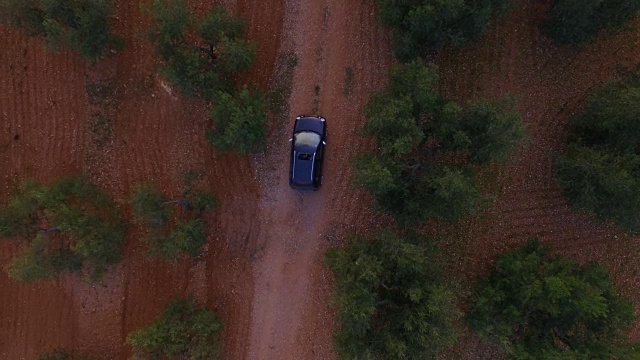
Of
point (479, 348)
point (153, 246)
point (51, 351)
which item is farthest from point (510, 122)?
point (51, 351)

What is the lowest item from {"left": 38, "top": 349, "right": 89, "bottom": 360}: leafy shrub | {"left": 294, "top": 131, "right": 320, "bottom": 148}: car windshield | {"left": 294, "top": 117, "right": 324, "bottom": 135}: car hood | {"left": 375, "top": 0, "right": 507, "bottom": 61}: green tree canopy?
{"left": 38, "top": 349, "right": 89, "bottom": 360}: leafy shrub

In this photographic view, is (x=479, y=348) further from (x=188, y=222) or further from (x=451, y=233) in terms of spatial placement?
(x=188, y=222)

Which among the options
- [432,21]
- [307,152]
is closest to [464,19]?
[432,21]

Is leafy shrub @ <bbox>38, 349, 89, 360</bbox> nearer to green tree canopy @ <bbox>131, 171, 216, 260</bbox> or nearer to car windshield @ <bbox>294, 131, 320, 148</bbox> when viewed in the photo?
green tree canopy @ <bbox>131, 171, 216, 260</bbox>

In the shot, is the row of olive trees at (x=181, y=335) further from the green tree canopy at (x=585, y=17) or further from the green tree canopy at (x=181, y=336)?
the green tree canopy at (x=585, y=17)

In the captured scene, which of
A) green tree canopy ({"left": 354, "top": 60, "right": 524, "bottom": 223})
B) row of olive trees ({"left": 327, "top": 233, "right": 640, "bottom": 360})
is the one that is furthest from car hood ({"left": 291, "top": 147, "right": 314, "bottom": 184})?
row of olive trees ({"left": 327, "top": 233, "right": 640, "bottom": 360})

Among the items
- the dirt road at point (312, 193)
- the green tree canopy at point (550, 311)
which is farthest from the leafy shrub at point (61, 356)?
the green tree canopy at point (550, 311)
